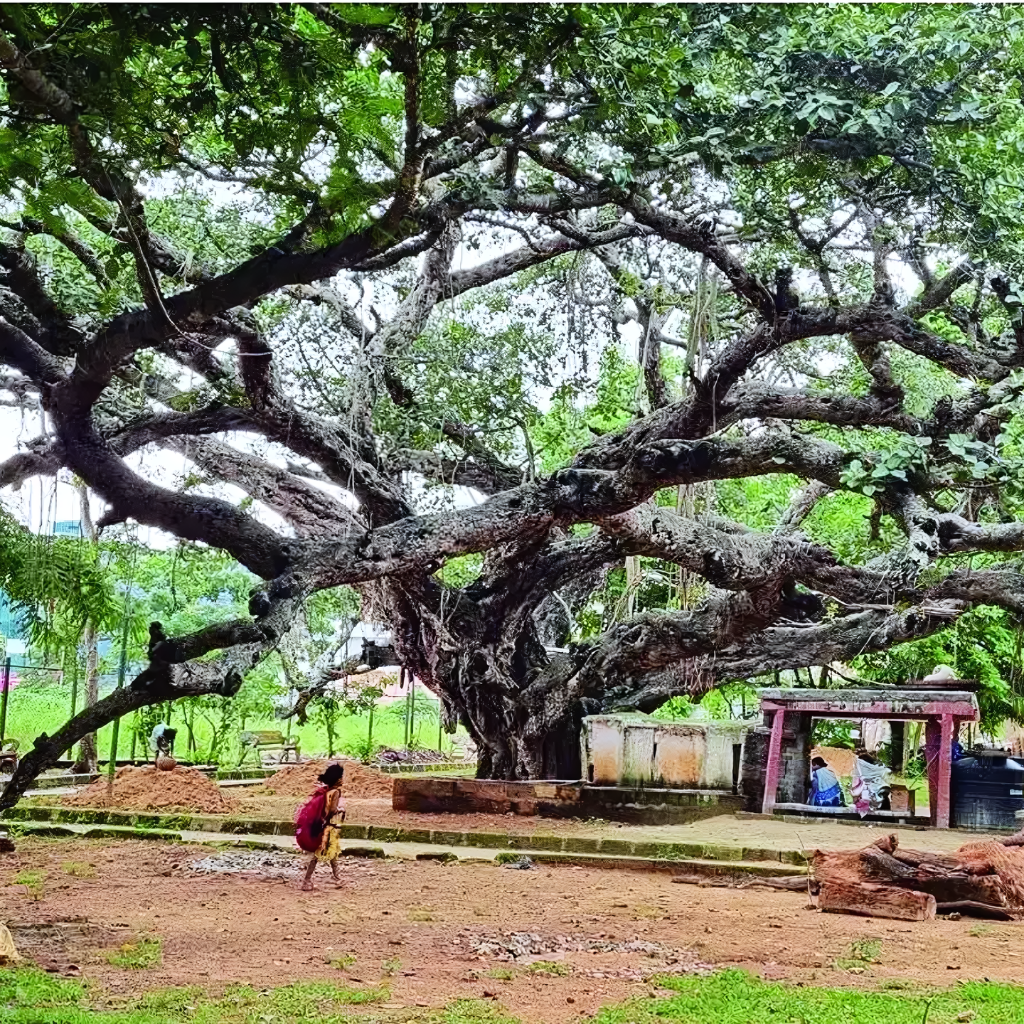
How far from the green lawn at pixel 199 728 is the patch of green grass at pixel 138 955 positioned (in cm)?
1390

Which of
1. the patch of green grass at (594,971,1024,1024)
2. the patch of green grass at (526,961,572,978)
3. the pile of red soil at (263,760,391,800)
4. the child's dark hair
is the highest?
the child's dark hair

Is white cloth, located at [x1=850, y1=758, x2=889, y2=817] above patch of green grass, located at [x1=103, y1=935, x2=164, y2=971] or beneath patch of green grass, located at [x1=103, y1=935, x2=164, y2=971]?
above

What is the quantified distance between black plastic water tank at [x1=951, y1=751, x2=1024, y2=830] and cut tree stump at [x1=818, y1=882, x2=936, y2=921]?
5.86 meters

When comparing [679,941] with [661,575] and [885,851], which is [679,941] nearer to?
[885,851]

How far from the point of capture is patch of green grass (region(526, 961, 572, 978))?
241 inches

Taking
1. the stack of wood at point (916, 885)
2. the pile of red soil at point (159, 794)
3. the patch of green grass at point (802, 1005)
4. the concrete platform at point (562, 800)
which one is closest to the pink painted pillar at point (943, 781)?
the concrete platform at point (562, 800)

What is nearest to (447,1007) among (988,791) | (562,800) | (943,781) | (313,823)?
(313,823)

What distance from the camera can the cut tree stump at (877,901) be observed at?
811 centimetres

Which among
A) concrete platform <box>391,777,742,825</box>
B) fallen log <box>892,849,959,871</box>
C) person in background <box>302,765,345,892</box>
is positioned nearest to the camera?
fallen log <box>892,849,959,871</box>

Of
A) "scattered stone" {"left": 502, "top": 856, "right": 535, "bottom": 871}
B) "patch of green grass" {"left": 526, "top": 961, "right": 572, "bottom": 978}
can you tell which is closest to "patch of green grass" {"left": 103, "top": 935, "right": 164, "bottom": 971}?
"patch of green grass" {"left": 526, "top": 961, "right": 572, "bottom": 978}

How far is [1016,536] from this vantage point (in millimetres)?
10273

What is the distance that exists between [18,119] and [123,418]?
21.4ft

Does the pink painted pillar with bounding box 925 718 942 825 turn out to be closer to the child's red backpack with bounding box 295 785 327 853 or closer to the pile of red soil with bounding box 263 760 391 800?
the child's red backpack with bounding box 295 785 327 853

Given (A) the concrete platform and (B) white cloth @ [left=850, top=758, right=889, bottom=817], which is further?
(B) white cloth @ [left=850, top=758, right=889, bottom=817]
